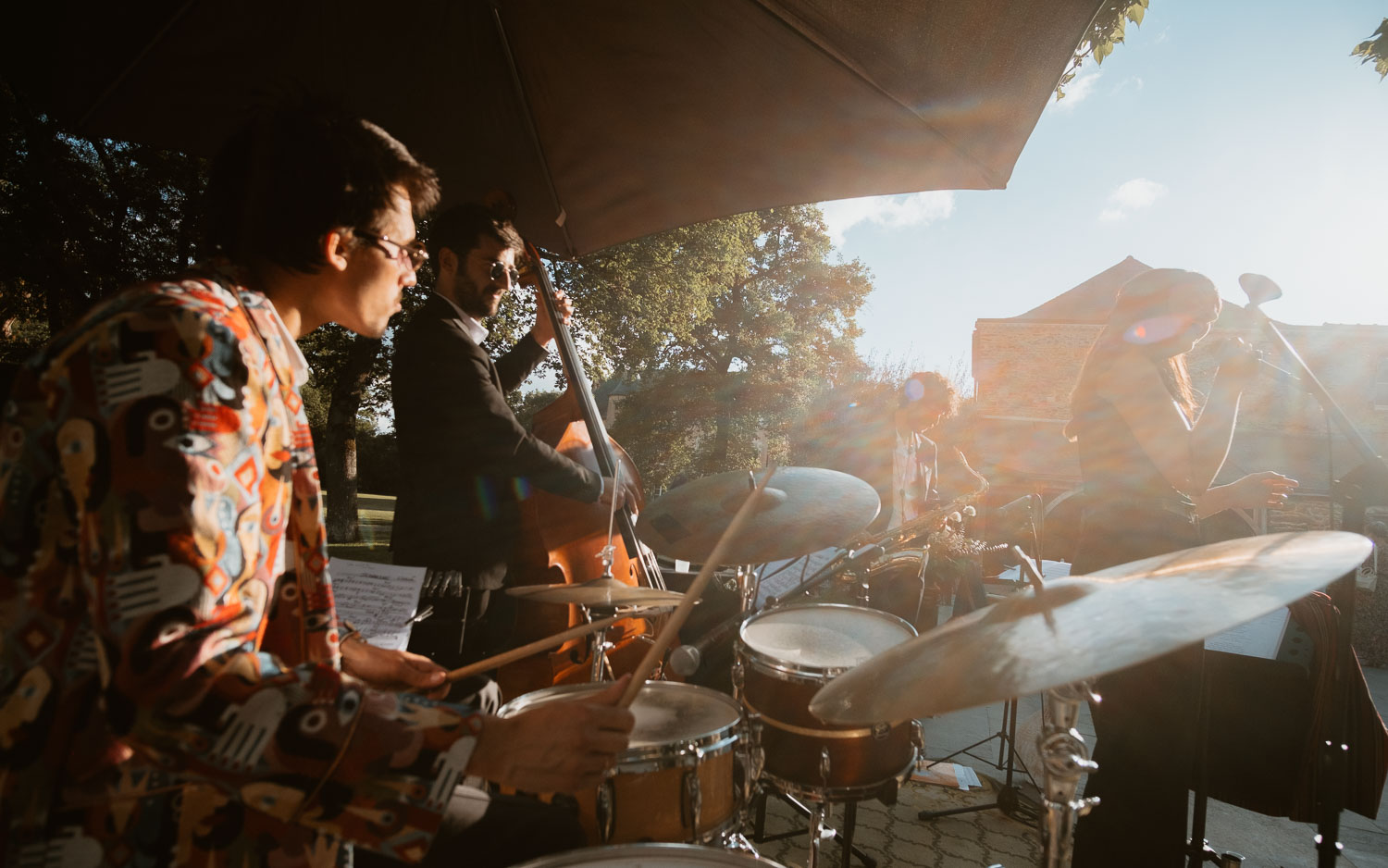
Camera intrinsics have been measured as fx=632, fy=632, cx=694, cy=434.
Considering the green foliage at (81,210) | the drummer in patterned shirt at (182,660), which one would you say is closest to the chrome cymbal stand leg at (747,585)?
the drummer in patterned shirt at (182,660)

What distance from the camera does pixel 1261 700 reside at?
2467mm

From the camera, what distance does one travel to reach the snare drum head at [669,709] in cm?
162

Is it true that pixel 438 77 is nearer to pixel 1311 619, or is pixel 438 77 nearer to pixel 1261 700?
pixel 1311 619

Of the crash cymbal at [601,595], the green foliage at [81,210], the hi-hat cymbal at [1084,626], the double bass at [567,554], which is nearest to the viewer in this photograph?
the hi-hat cymbal at [1084,626]

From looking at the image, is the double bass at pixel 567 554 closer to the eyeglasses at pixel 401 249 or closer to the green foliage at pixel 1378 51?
the eyeglasses at pixel 401 249

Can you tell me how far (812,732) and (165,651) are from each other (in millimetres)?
1812

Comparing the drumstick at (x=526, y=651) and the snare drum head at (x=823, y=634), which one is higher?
the drumstick at (x=526, y=651)

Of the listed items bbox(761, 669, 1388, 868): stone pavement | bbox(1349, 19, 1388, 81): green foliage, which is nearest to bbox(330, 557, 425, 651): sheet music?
bbox(761, 669, 1388, 868): stone pavement

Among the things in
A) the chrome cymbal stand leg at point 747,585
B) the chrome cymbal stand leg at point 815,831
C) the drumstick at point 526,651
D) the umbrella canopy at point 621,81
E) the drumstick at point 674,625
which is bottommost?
the chrome cymbal stand leg at point 815,831

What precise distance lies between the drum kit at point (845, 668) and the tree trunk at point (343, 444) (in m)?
9.38

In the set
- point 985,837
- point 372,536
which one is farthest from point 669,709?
point 372,536

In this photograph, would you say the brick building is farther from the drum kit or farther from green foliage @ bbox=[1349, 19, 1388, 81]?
green foliage @ bbox=[1349, 19, 1388, 81]

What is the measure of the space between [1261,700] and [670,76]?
324cm

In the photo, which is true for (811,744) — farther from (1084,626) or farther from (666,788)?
(1084,626)
